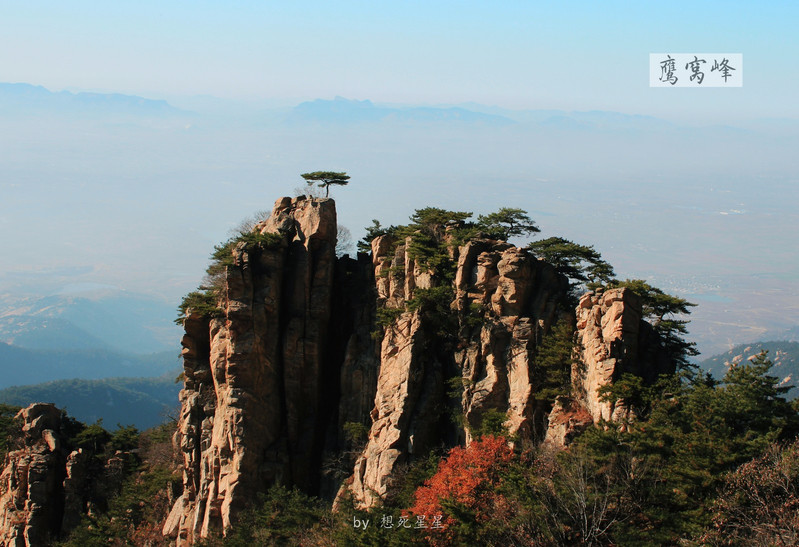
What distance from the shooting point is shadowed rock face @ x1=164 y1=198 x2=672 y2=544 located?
32531mm

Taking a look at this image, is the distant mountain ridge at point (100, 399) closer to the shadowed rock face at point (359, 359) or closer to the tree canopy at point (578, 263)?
the shadowed rock face at point (359, 359)

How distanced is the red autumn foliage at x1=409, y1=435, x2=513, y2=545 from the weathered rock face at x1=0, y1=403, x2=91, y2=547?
84.0 ft

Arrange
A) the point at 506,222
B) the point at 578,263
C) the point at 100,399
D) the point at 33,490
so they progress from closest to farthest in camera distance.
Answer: the point at 578,263, the point at 506,222, the point at 33,490, the point at 100,399

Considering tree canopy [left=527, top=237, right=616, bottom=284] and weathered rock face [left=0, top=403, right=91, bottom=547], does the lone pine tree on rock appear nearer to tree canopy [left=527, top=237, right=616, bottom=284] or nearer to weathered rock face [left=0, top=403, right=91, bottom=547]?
tree canopy [left=527, top=237, right=616, bottom=284]

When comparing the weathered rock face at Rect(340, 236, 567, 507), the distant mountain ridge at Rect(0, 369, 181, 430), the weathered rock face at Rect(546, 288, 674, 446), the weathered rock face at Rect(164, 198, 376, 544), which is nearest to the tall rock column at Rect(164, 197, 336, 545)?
the weathered rock face at Rect(164, 198, 376, 544)

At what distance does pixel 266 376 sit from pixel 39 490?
18795 mm

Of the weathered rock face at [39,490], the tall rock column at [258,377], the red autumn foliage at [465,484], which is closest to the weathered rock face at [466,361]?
the red autumn foliage at [465,484]

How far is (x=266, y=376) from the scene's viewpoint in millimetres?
37500

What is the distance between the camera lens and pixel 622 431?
1065 inches

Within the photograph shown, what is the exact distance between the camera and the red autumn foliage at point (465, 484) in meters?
26.9

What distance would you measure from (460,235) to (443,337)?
18.3 feet

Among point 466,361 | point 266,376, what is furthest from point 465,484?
point 266,376

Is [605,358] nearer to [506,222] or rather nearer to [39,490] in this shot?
[506,222]

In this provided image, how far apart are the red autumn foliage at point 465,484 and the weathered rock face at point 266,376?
28.2 ft
